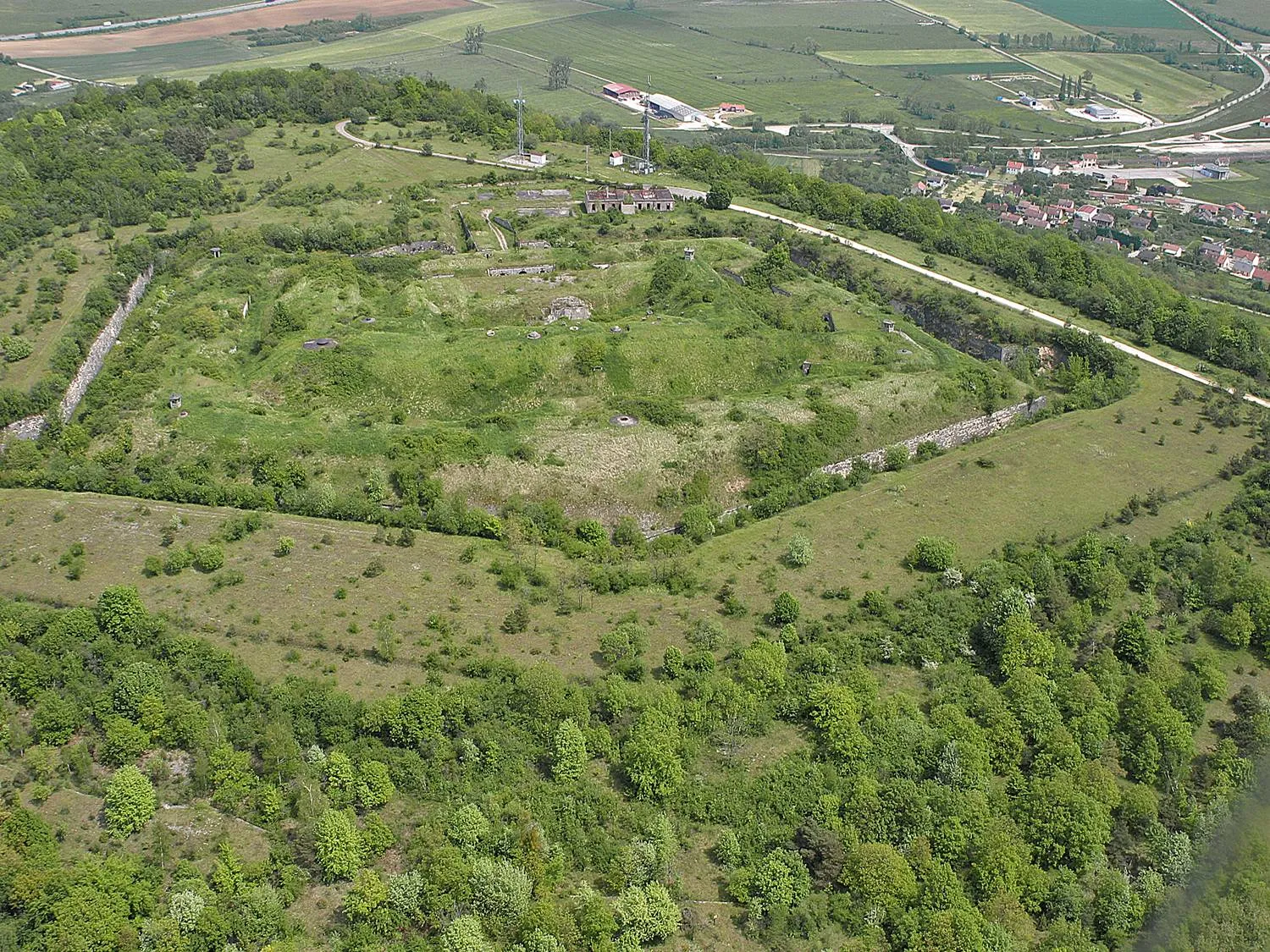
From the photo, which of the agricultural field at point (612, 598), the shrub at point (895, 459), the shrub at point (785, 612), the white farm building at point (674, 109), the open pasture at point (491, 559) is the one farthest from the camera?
the white farm building at point (674, 109)

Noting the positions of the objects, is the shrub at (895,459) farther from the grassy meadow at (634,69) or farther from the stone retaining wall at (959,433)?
the grassy meadow at (634,69)

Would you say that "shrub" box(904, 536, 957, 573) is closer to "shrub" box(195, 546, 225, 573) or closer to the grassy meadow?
"shrub" box(195, 546, 225, 573)

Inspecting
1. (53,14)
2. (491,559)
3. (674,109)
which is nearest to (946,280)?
(491,559)

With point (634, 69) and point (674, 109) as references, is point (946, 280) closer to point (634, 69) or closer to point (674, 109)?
point (674, 109)

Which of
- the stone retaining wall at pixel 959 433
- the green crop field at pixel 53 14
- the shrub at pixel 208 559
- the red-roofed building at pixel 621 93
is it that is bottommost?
the red-roofed building at pixel 621 93

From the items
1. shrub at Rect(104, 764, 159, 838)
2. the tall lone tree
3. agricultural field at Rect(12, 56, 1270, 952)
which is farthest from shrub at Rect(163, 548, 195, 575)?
the tall lone tree

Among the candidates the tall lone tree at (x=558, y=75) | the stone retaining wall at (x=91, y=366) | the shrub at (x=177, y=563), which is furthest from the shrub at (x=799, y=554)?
the tall lone tree at (x=558, y=75)

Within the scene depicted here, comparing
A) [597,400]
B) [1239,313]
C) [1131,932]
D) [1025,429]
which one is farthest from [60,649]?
[1239,313]

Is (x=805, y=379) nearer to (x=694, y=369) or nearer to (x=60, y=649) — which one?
(x=694, y=369)
